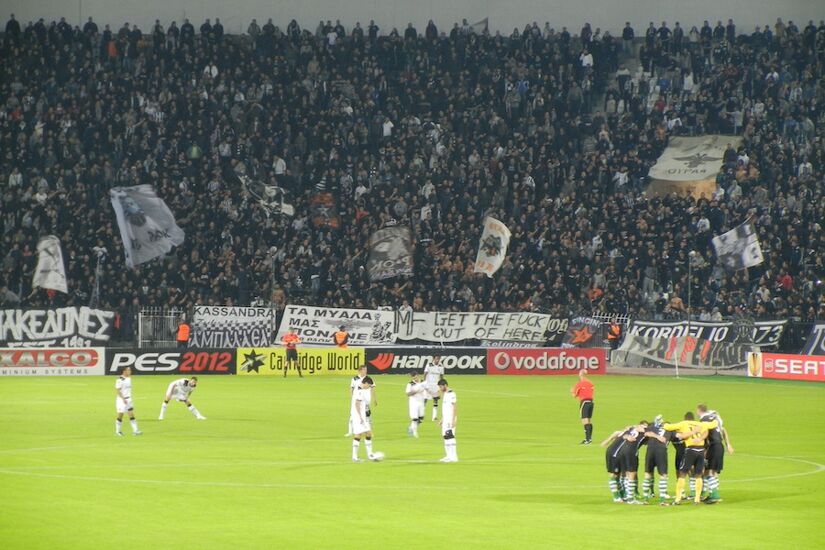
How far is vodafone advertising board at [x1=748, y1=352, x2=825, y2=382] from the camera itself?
56781 millimetres

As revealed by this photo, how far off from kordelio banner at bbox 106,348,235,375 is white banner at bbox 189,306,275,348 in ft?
1.39

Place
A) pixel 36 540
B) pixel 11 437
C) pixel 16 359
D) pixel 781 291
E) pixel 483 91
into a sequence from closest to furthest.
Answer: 1. pixel 36 540
2. pixel 11 437
3. pixel 16 359
4. pixel 781 291
5. pixel 483 91

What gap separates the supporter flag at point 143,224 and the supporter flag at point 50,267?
4.07 meters

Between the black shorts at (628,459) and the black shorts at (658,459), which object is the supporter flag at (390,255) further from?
the black shorts at (658,459)

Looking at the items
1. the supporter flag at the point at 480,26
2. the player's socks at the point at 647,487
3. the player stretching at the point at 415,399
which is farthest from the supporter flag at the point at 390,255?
the player's socks at the point at 647,487

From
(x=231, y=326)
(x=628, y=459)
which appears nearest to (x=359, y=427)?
(x=628, y=459)

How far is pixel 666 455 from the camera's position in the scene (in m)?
22.8

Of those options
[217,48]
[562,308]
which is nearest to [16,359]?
[217,48]

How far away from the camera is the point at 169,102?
6309 centimetres

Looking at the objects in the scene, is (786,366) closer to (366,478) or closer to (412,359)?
(412,359)

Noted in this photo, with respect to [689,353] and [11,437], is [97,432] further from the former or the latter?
[689,353]

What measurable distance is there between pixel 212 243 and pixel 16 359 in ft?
32.0

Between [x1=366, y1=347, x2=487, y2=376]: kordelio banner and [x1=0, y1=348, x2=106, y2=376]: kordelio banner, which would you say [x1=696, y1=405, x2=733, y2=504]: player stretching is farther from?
[x1=0, y1=348, x2=106, y2=376]: kordelio banner

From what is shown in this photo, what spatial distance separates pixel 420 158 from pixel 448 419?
3669 centimetres
